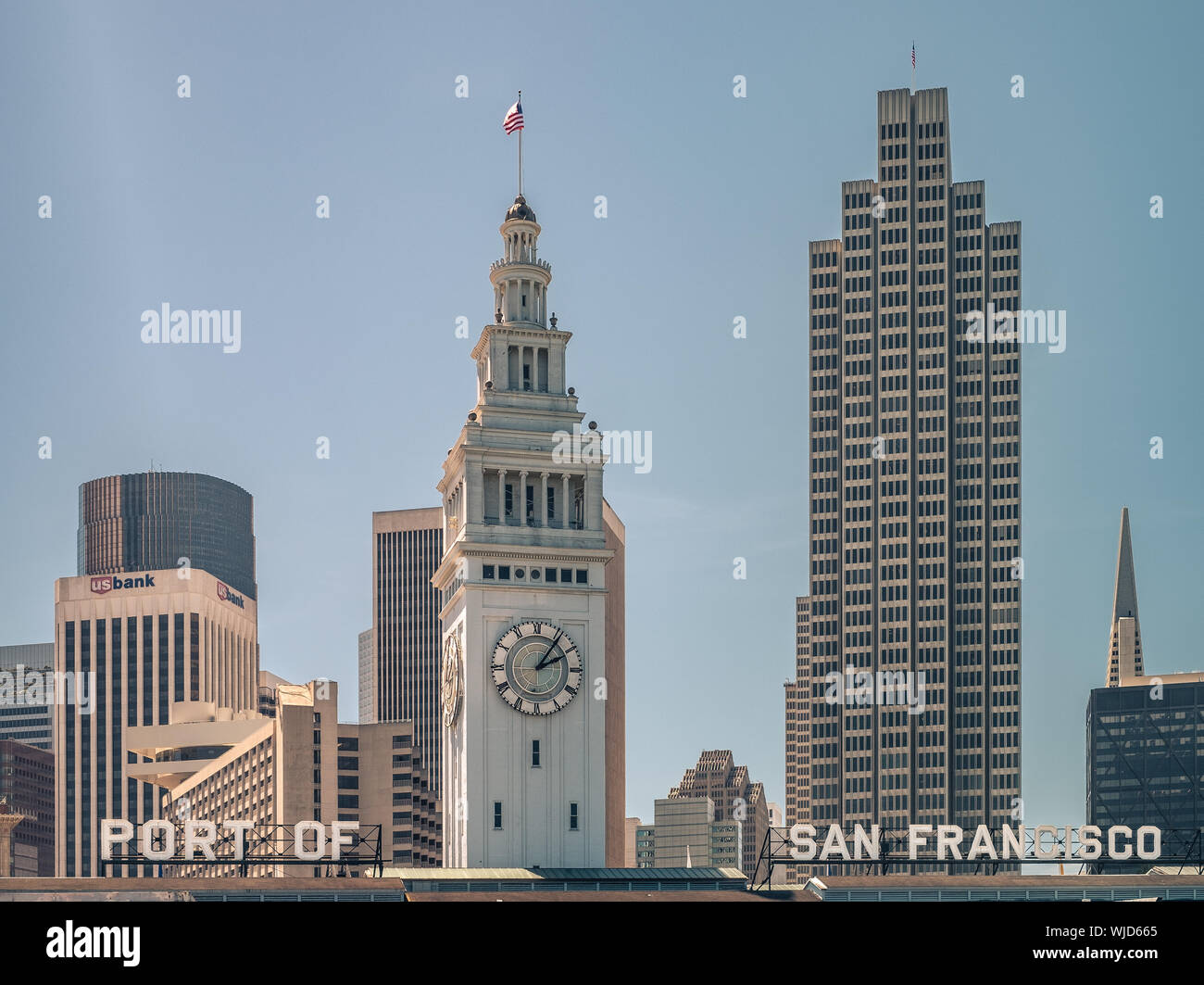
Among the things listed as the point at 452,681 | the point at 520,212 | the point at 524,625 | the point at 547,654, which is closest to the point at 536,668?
the point at 547,654

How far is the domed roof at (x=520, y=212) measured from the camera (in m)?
158

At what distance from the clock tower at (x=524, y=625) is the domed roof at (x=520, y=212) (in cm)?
962

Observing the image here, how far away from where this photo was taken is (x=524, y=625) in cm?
14388

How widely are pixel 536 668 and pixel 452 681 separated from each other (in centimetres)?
761

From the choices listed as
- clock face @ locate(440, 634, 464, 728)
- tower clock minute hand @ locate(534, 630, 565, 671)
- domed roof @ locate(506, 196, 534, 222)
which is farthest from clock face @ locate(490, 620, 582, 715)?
domed roof @ locate(506, 196, 534, 222)

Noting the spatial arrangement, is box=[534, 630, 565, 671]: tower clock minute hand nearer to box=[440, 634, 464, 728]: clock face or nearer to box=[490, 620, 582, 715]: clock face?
box=[490, 620, 582, 715]: clock face

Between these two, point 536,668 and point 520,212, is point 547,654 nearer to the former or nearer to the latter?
point 536,668

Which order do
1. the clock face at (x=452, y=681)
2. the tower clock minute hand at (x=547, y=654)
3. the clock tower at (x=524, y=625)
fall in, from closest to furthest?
the clock tower at (x=524, y=625)
the tower clock minute hand at (x=547, y=654)
the clock face at (x=452, y=681)

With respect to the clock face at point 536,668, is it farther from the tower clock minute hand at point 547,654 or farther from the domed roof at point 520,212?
the domed roof at point 520,212

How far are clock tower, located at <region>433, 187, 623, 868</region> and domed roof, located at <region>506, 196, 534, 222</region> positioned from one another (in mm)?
9615

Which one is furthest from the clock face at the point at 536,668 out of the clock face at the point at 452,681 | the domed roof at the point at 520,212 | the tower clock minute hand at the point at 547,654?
the domed roof at the point at 520,212

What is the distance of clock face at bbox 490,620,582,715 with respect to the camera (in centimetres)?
14275
